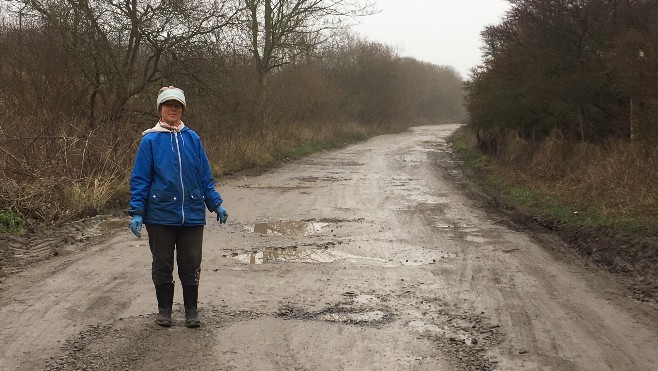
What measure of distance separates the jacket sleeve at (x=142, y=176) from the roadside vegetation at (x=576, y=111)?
6.70m

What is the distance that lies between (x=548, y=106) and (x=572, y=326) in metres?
13.7

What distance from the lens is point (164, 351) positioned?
13.8 feet

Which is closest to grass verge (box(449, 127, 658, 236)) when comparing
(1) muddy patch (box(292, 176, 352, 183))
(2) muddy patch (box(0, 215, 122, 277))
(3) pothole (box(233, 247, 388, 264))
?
(1) muddy patch (box(292, 176, 352, 183))

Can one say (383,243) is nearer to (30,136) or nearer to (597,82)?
(30,136)

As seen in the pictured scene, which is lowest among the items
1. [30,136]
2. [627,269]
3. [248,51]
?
[627,269]

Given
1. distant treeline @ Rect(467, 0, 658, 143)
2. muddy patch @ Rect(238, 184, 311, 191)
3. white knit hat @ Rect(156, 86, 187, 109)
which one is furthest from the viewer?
muddy patch @ Rect(238, 184, 311, 191)

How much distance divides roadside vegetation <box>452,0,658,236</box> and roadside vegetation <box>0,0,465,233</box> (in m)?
7.85

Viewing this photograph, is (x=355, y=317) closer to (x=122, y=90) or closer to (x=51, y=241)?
(x=51, y=241)

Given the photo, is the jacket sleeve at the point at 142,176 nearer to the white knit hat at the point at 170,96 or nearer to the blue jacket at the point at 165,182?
the blue jacket at the point at 165,182

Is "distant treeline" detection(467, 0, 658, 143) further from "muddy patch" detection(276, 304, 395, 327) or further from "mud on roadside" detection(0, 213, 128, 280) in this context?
"mud on roadside" detection(0, 213, 128, 280)

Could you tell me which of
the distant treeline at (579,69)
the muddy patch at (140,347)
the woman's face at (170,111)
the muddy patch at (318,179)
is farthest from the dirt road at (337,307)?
the muddy patch at (318,179)

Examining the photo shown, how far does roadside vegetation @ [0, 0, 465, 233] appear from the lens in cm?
973

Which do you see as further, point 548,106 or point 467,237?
point 548,106

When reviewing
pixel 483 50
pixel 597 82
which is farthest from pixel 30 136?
pixel 483 50
